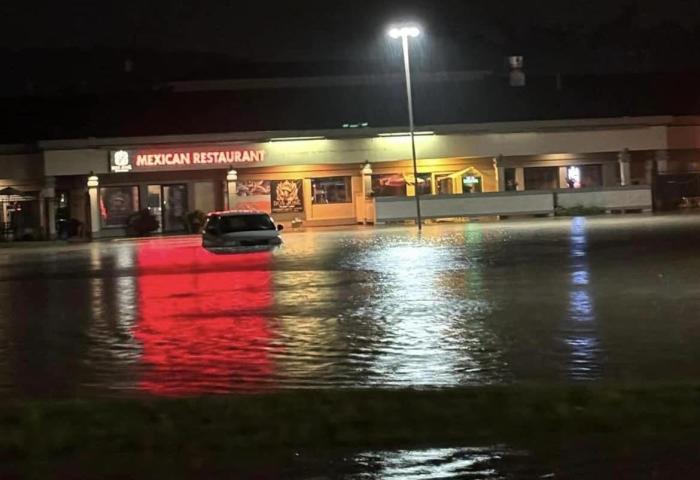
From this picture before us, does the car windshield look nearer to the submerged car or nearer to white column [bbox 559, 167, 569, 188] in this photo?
the submerged car

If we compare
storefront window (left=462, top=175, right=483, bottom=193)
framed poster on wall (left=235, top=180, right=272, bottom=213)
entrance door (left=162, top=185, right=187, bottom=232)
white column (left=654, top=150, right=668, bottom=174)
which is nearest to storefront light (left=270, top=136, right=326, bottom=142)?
framed poster on wall (left=235, top=180, right=272, bottom=213)

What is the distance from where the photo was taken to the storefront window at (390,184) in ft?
164

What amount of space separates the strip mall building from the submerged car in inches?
579

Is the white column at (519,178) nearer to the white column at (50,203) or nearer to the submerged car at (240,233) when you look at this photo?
the submerged car at (240,233)

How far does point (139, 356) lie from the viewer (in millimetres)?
11805

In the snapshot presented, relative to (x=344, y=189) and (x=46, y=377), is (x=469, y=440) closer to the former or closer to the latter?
(x=46, y=377)

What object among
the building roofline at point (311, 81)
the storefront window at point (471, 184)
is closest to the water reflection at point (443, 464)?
the storefront window at point (471, 184)

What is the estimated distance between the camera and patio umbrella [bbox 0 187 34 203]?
4753cm

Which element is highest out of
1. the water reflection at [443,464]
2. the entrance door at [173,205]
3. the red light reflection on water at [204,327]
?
the entrance door at [173,205]

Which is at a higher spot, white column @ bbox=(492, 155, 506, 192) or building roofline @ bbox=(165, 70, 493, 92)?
building roofline @ bbox=(165, 70, 493, 92)

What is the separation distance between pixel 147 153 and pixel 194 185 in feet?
11.0

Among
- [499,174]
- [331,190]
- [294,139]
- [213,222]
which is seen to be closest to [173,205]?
[294,139]

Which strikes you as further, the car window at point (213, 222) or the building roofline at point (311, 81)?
the building roofline at point (311, 81)

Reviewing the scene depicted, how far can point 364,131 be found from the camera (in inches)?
1866
